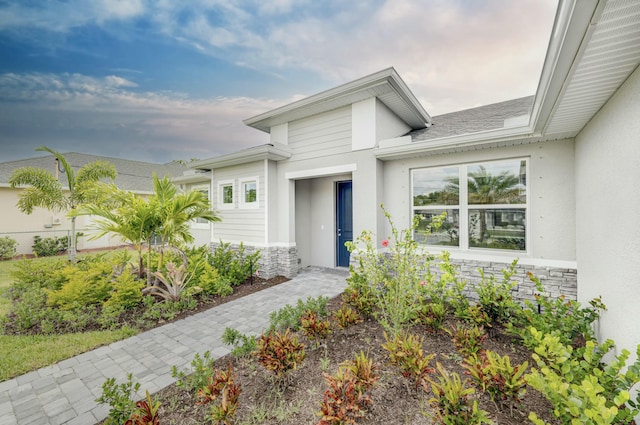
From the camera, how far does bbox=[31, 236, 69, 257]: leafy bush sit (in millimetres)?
11164

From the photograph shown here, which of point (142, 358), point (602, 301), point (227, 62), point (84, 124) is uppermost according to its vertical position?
point (227, 62)

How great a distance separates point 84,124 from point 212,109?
6780 millimetres

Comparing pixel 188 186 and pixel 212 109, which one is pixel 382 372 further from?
pixel 188 186

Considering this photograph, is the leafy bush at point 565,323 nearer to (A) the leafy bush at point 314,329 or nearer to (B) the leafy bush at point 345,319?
(B) the leafy bush at point 345,319

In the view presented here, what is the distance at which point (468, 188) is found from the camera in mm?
5137

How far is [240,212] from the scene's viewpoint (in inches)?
312

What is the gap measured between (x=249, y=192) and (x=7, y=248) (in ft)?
38.0

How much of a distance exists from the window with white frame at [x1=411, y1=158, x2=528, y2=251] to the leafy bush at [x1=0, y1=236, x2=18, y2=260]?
53.5 ft

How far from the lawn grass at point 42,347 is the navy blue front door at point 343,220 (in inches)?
212

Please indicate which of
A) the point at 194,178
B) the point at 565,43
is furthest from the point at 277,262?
the point at 565,43

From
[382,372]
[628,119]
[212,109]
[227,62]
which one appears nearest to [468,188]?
[628,119]

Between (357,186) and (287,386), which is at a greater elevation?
(357,186)

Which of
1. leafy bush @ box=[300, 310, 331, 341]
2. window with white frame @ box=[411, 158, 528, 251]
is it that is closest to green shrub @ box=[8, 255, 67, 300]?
leafy bush @ box=[300, 310, 331, 341]

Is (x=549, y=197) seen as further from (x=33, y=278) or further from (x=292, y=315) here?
(x=33, y=278)
